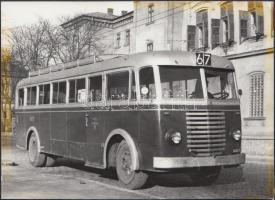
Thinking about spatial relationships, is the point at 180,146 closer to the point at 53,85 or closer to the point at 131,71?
the point at 131,71

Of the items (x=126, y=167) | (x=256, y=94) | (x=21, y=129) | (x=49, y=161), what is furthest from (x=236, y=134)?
(x=256, y=94)

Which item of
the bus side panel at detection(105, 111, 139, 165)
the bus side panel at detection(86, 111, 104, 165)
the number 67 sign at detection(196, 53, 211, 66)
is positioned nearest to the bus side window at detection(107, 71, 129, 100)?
the bus side panel at detection(105, 111, 139, 165)

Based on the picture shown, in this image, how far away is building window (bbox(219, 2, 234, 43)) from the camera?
70.8ft

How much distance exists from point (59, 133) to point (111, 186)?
3.10m

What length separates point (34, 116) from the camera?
1329 cm

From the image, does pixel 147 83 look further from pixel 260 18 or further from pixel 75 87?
pixel 260 18

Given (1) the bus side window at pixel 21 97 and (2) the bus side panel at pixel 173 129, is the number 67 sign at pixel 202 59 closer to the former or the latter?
(2) the bus side panel at pixel 173 129

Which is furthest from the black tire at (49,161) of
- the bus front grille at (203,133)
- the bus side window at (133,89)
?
the bus front grille at (203,133)

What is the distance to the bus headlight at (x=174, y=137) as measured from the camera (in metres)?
8.45

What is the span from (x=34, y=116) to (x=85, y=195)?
235 inches

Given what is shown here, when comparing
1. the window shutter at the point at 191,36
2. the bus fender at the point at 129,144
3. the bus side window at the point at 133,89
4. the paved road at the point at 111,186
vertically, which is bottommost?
the paved road at the point at 111,186

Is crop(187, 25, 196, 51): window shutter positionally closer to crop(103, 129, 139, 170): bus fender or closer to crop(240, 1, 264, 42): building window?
crop(240, 1, 264, 42): building window

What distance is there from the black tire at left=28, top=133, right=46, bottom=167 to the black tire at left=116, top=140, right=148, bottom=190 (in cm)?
400

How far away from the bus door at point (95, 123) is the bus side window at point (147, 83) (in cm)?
124
